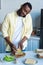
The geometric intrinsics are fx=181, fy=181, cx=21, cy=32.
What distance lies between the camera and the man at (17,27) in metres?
A: 2.34

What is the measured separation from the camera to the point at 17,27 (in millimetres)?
2402

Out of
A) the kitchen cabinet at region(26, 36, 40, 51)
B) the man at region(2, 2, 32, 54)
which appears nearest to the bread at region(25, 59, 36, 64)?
the man at region(2, 2, 32, 54)

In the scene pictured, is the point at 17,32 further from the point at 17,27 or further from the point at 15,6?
the point at 15,6

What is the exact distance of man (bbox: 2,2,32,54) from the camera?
2.34m

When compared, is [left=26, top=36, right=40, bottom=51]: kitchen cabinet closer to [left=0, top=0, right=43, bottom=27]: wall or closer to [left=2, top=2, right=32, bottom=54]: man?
[left=0, top=0, right=43, bottom=27]: wall

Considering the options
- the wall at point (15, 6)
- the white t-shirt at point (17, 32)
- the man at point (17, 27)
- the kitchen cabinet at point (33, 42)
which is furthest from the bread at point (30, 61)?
the wall at point (15, 6)

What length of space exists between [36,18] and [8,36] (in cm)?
153

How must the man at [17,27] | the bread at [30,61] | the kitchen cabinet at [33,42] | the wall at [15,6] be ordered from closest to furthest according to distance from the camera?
the bread at [30,61], the man at [17,27], the kitchen cabinet at [33,42], the wall at [15,6]

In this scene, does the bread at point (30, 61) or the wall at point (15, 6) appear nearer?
the bread at point (30, 61)

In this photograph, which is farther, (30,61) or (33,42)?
(33,42)

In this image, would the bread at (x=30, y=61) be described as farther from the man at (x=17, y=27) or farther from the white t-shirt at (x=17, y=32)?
the white t-shirt at (x=17, y=32)

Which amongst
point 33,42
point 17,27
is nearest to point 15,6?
point 33,42

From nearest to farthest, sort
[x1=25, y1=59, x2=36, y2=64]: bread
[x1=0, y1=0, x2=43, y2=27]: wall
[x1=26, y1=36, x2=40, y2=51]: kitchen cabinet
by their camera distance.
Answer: [x1=25, y1=59, x2=36, y2=64]: bread → [x1=26, y1=36, x2=40, y2=51]: kitchen cabinet → [x1=0, y1=0, x2=43, y2=27]: wall

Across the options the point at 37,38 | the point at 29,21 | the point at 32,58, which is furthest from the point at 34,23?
the point at 32,58
